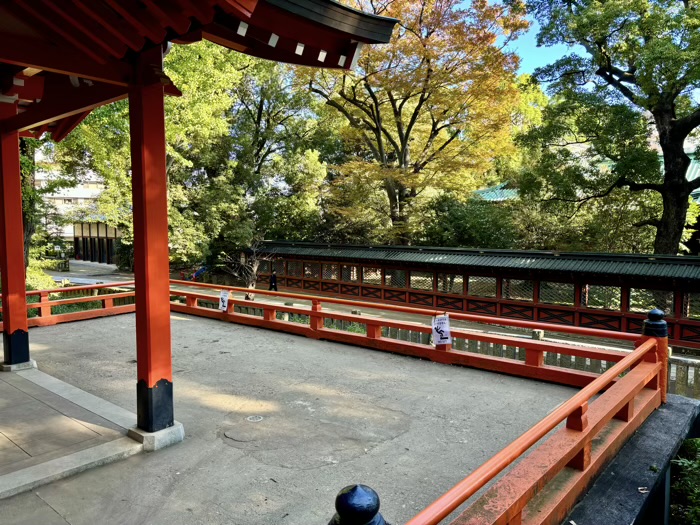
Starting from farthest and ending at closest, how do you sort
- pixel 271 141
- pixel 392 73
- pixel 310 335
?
pixel 271 141 < pixel 392 73 < pixel 310 335

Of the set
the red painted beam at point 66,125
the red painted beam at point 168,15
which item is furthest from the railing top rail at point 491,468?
the red painted beam at point 66,125

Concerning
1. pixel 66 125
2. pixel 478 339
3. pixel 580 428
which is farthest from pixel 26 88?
pixel 580 428

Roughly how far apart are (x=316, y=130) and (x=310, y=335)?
76.5 ft

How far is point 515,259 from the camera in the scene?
17.3m

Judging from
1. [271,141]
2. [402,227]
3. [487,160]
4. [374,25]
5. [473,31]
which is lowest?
[402,227]

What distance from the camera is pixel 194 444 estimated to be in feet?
15.7

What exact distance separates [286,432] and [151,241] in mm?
2394

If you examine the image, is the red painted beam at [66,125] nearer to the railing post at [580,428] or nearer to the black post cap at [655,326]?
the railing post at [580,428]

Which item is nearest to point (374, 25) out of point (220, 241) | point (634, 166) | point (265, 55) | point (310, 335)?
point (265, 55)

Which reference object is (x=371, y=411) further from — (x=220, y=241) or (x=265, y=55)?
(x=220, y=241)

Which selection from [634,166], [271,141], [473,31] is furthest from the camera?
[271,141]

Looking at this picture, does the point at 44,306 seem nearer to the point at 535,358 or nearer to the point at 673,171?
the point at 535,358

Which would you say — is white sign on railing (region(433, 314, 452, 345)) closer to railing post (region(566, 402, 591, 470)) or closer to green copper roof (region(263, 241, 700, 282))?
railing post (region(566, 402, 591, 470))

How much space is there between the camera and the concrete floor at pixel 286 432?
3.70 meters
